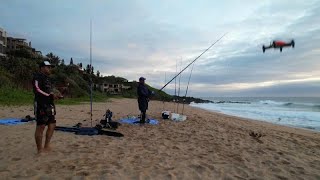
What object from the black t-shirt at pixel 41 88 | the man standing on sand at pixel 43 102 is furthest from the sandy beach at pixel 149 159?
the black t-shirt at pixel 41 88

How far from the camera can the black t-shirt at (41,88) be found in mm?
4938

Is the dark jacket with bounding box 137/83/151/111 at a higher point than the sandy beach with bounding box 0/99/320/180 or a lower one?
higher

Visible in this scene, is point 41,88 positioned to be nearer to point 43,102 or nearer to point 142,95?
point 43,102

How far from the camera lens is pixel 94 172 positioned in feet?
13.0

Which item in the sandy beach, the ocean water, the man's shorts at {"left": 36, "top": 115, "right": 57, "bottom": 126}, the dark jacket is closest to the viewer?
the sandy beach

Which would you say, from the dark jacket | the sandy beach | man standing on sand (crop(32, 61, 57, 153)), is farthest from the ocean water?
man standing on sand (crop(32, 61, 57, 153))

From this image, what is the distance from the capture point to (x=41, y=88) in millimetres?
5004

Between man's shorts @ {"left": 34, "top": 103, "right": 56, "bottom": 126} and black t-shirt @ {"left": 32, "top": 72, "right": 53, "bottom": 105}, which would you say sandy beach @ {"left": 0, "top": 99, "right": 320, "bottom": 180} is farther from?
black t-shirt @ {"left": 32, "top": 72, "right": 53, "bottom": 105}

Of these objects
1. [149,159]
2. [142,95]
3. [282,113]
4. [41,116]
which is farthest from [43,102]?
[282,113]

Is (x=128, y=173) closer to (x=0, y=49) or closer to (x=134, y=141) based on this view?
(x=134, y=141)

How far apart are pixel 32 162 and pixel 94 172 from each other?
114 centimetres

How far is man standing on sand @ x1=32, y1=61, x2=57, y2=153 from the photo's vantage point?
489cm

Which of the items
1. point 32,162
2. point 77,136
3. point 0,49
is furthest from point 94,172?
point 0,49

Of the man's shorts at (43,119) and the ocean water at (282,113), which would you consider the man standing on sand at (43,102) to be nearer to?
the man's shorts at (43,119)
